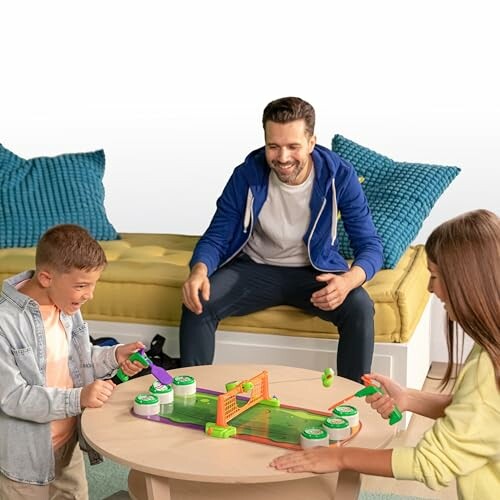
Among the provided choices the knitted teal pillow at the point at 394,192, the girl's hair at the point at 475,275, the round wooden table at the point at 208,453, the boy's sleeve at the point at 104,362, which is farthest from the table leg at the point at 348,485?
Result: the knitted teal pillow at the point at 394,192

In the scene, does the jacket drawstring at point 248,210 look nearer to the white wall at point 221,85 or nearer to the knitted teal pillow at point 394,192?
the knitted teal pillow at point 394,192

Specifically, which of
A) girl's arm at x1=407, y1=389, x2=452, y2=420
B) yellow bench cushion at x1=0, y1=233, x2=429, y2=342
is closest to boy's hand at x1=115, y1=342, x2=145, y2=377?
girl's arm at x1=407, y1=389, x2=452, y2=420

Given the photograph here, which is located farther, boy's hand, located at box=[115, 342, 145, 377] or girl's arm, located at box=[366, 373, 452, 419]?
boy's hand, located at box=[115, 342, 145, 377]

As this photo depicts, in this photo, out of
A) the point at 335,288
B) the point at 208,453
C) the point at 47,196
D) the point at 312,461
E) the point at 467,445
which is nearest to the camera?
the point at 467,445

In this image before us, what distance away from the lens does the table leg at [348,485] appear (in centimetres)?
189

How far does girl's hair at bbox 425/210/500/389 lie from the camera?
1.64 meters

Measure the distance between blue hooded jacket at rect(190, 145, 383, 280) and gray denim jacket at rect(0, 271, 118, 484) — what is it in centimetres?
95

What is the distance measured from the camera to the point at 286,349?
302 cm

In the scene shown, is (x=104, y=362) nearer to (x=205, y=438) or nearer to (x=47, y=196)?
(x=205, y=438)

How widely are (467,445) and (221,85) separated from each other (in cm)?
263

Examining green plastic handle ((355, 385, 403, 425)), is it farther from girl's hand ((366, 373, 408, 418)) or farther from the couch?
the couch

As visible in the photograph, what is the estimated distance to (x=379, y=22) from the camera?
149 inches

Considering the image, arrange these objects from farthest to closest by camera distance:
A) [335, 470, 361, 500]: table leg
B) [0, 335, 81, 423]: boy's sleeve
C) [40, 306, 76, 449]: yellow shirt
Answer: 1. [40, 306, 76, 449]: yellow shirt
2. [0, 335, 81, 423]: boy's sleeve
3. [335, 470, 361, 500]: table leg

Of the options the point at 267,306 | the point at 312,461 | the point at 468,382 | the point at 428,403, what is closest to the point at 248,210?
the point at 267,306
